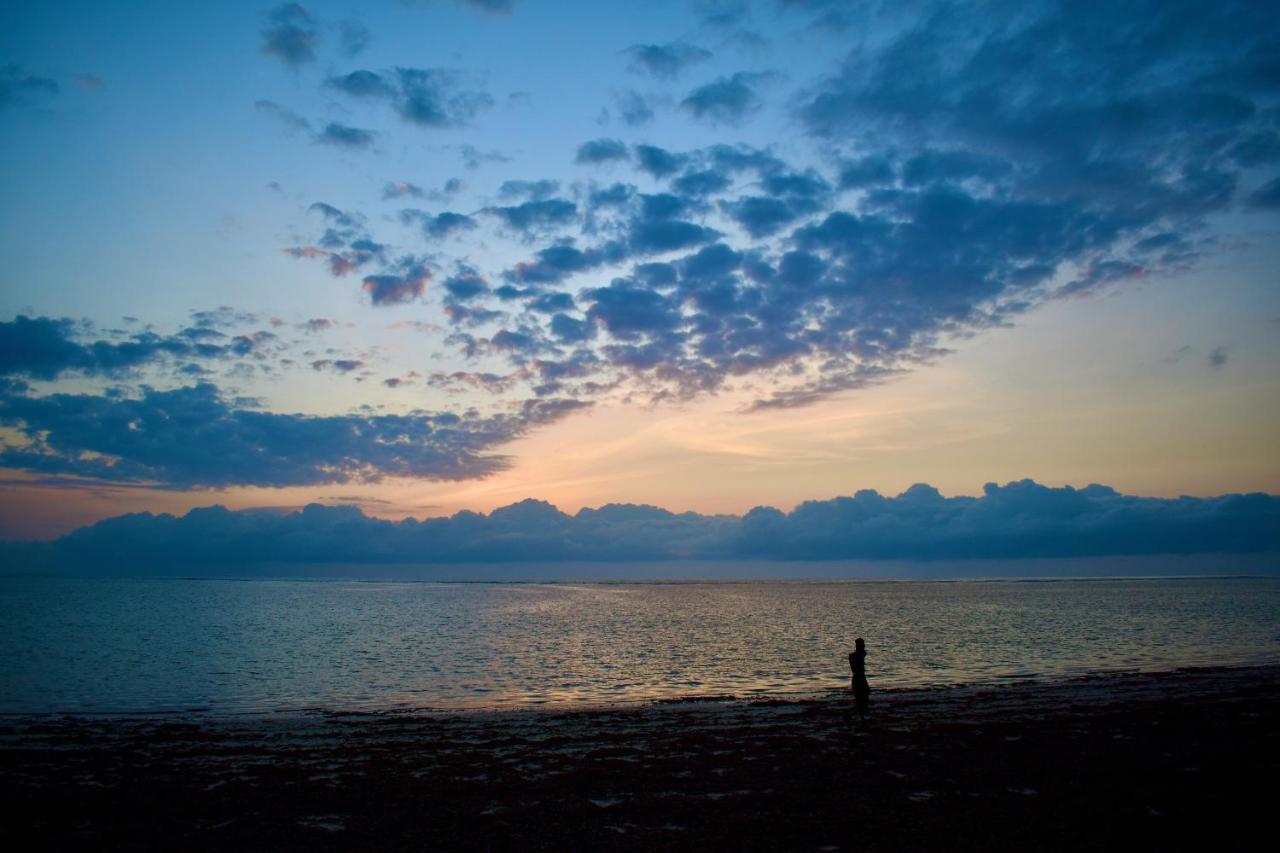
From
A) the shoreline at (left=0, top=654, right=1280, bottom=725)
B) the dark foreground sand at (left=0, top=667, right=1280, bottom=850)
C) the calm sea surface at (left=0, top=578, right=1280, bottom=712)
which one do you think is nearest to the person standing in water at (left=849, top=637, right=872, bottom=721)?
the dark foreground sand at (left=0, top=667, right=1280, bottom=850)

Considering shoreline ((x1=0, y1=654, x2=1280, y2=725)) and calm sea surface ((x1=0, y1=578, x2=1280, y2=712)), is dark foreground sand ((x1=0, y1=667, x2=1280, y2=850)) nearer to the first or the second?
shoreline ((x1=0, y1=654, x2=1280, y2=725))

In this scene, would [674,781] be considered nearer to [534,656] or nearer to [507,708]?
[507,708]

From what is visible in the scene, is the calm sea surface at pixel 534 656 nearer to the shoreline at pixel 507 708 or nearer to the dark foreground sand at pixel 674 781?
the shoreline at pixel 507 708

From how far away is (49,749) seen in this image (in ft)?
86.5

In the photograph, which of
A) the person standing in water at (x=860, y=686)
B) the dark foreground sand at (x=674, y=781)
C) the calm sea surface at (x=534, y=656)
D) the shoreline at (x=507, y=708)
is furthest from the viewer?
the calm sea surface at (x=534, y=656)

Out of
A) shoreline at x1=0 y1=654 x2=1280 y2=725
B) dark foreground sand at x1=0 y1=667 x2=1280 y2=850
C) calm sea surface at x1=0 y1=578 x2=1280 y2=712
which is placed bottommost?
calm sea surface at x1=0 y1=578 x2=1280 y2=712

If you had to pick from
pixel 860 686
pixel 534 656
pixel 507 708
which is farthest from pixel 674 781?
pixel 534 656

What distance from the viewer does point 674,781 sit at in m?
19.8

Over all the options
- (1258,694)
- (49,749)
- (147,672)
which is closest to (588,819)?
(49,749)

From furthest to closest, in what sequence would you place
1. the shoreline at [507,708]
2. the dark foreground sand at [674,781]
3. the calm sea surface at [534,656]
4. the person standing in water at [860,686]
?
the calm sea surface at [534,656]
the shoreline at [507,708]
the person standing in water at [860,686]
the dark foreground sand at [674,781]

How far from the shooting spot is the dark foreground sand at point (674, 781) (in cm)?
1514

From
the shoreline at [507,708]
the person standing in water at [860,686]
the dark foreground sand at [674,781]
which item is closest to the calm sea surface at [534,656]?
the shoreline at [507,708]

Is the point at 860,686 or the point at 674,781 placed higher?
the point at 860,686

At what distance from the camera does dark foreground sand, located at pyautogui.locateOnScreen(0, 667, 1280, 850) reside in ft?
49.7
